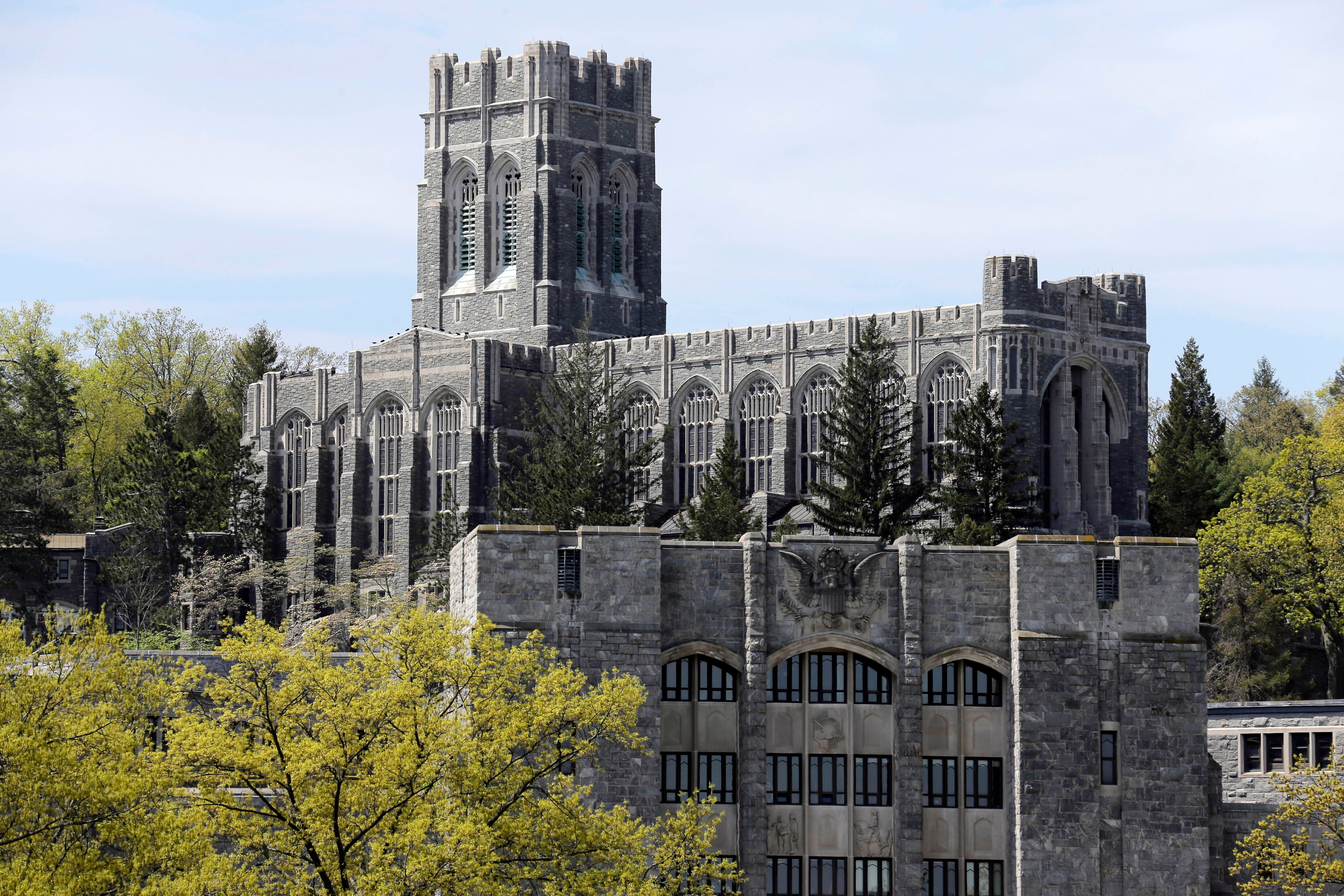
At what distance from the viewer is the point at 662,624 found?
52.6 metres

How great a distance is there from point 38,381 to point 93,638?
6975 cm

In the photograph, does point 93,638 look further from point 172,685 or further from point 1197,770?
point 1197,770

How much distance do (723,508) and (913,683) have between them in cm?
3252

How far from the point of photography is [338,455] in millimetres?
111062

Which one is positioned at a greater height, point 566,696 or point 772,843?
point 566,696

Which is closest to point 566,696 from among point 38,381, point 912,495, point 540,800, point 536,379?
point 540,800

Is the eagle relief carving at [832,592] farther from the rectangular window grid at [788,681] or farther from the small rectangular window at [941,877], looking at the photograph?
the small rectangular window at [941,877]

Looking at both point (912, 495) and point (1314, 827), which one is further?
point (912, 495)

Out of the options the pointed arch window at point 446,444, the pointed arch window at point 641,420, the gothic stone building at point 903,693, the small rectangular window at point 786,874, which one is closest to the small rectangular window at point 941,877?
the gothic stone building at point 903,693

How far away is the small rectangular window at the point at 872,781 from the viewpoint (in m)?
52.9

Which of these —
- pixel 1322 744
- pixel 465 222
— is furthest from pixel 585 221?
pixel 1322 744

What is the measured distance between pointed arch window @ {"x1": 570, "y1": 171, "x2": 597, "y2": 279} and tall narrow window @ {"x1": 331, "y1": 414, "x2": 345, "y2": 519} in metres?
16.3

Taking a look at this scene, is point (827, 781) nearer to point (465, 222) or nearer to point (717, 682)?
point (717, 682)

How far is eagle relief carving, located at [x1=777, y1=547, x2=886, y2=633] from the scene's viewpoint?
173 feet
